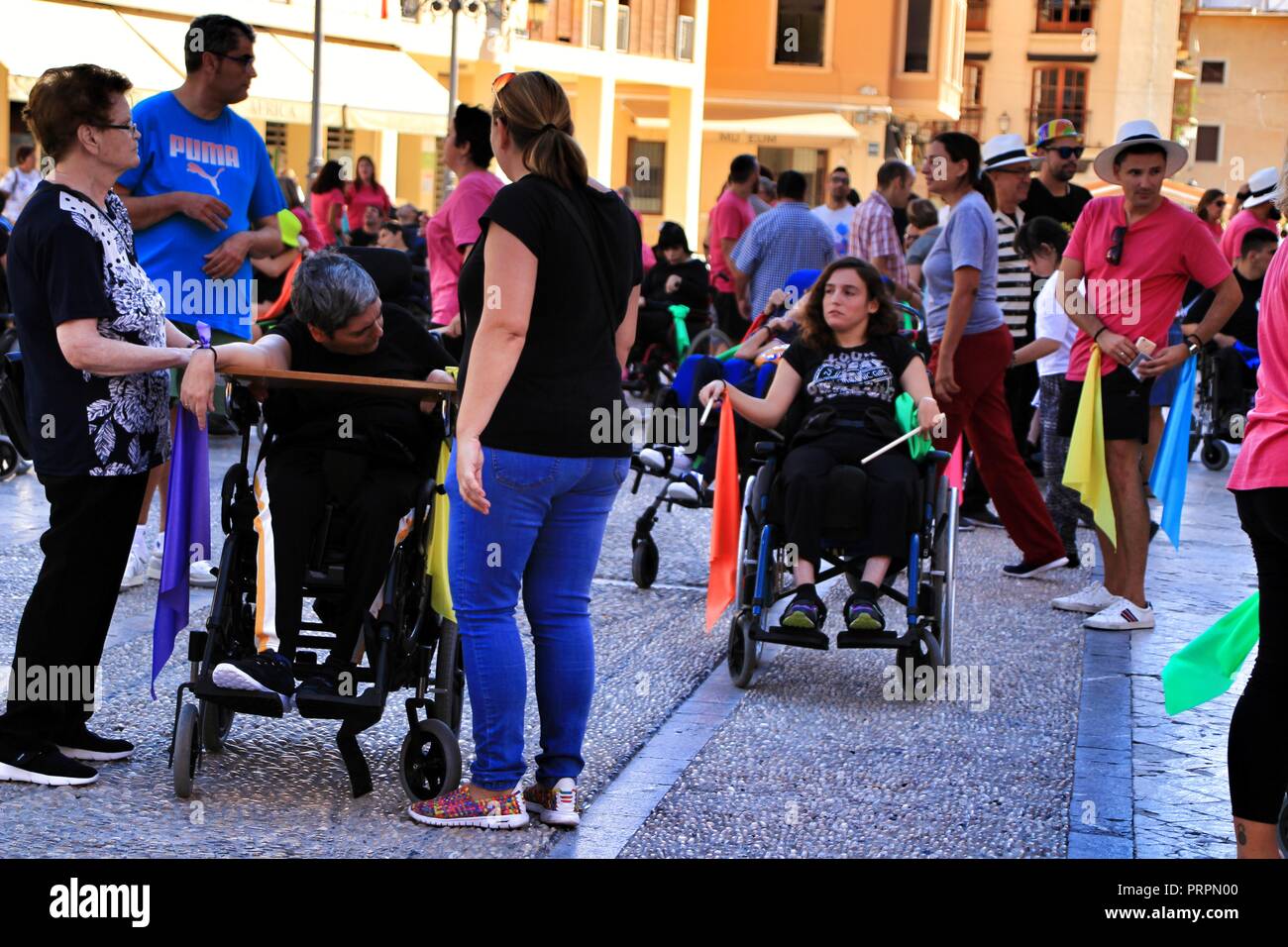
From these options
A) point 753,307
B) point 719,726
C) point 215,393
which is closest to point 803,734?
point 719,726

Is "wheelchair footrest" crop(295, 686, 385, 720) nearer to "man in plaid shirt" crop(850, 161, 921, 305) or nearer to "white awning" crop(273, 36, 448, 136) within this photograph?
"man in plaid shirt" crop(850, 161, 921, 305)

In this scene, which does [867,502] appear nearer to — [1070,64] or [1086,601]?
[1086,601]

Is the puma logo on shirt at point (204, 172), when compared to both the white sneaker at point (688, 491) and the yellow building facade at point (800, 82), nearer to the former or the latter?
the white sneaker at point (688, 491)

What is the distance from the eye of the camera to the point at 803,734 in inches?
A: 226

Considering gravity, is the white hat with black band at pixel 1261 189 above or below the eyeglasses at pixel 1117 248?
above

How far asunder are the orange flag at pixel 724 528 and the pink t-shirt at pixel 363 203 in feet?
40.7

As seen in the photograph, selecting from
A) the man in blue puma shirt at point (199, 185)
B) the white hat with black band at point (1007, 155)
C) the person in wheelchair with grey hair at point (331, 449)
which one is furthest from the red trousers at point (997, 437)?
the person in wheelchair with grey hair at point (331, 449)

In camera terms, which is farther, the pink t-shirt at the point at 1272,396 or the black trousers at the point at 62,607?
the black trousers at the point at 62,607

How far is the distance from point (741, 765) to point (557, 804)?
85cm

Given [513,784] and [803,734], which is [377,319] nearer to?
[513,784]

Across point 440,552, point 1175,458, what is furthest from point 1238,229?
point 440,552

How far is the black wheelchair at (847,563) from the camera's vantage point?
6309 mm

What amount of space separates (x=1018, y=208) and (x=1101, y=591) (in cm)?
343

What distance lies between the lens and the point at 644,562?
315 inches
